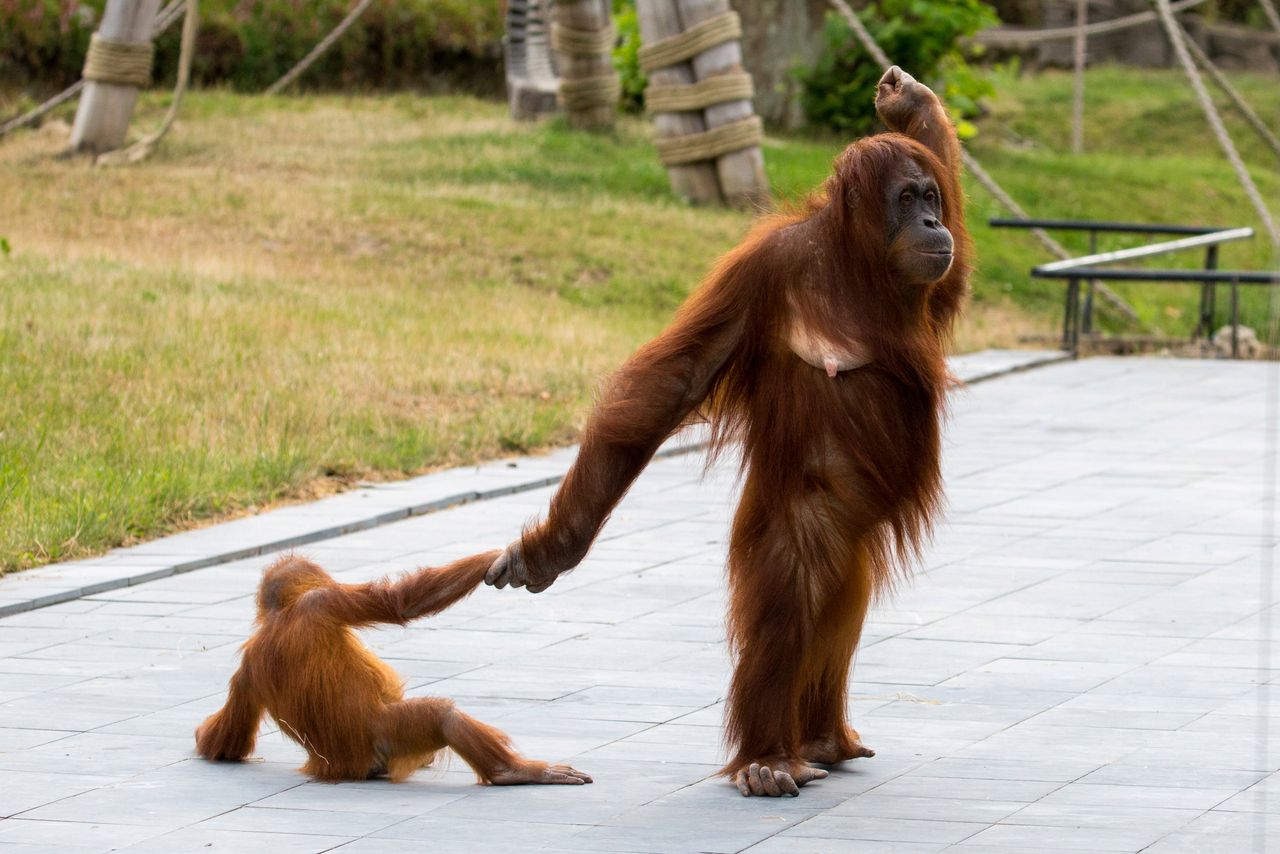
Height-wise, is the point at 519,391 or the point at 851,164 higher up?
the point at 851,164

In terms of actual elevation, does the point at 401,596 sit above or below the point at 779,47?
below

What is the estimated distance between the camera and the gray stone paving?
173 inches

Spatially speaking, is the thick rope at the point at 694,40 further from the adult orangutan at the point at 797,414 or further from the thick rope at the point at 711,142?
the adult orangutan at the point at 797,414

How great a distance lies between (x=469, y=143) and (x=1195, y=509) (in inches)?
413

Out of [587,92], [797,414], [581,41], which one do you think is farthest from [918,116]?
[587,92]

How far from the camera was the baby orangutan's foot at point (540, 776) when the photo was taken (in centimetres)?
470

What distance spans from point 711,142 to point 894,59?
3.91 meters

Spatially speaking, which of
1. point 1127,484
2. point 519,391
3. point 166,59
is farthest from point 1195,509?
point 166,59

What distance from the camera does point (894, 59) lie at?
19047mm

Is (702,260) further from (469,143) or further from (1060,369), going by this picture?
(469,143)

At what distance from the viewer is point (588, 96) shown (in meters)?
18.4

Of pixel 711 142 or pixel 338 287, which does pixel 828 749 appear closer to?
pixel 338 287

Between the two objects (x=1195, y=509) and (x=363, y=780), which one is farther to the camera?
(x=1195, y=509)

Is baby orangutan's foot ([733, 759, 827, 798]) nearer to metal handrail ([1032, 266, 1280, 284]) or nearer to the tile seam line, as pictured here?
the tile seam line
